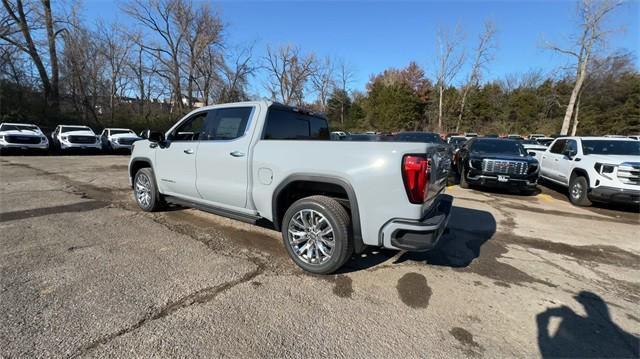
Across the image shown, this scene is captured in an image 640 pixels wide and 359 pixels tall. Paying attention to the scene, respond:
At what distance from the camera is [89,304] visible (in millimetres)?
2617

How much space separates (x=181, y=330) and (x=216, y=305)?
0.38 meters

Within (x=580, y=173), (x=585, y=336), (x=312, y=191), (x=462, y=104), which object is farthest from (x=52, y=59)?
(x=462, y=104)

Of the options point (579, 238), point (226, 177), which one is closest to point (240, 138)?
point (226, 177)

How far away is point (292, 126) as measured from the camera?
425 cm

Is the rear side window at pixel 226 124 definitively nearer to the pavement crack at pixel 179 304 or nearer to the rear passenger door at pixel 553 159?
the pavement crack at pixel 179 304

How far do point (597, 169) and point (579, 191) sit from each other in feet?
2.76

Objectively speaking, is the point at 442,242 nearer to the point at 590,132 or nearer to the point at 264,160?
the point at 264,160

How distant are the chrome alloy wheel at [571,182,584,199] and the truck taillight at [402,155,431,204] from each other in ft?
23.9

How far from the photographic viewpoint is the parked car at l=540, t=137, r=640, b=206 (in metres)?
6.43

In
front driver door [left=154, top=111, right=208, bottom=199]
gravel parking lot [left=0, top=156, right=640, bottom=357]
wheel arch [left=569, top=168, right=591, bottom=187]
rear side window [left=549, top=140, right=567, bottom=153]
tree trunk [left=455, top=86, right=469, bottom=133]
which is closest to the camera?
gravel parking lot [left=0, top=156, right=640, bottom=357]

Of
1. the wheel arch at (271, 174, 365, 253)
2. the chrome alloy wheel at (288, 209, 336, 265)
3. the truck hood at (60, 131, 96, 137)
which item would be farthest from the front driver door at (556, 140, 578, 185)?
the truck hood at (60, 131, 96, 137)

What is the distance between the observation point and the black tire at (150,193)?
17.1 ft

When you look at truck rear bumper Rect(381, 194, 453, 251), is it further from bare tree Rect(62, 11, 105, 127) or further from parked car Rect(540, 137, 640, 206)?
bare tree Rect(62, 11, 105, 127)

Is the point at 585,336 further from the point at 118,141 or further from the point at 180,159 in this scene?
the point at 118,141
